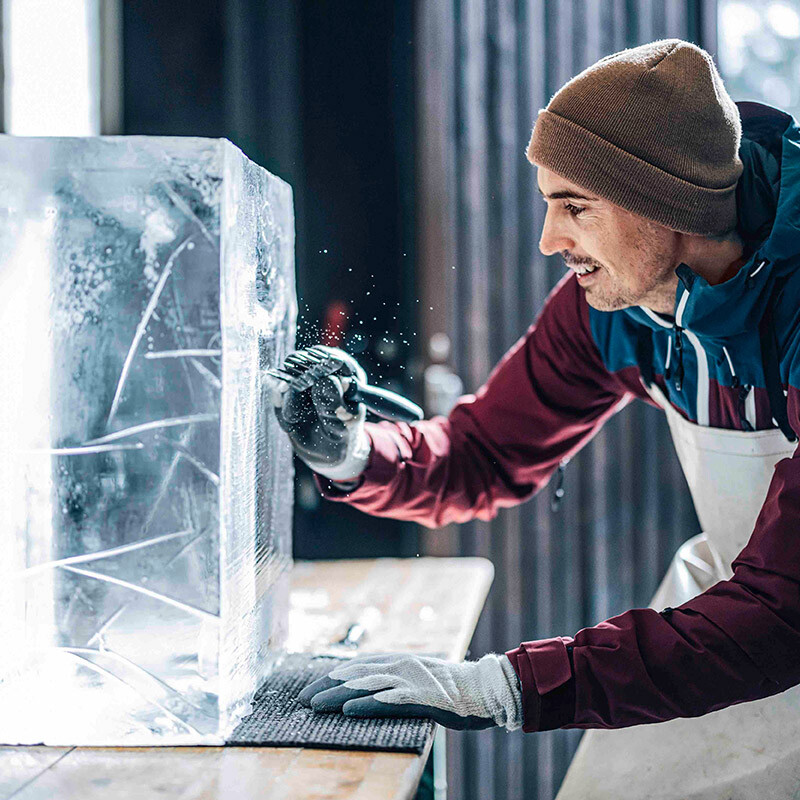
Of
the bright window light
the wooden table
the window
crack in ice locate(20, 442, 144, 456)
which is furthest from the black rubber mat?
the window

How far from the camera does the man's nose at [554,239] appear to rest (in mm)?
1146

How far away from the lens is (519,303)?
240 centimetres

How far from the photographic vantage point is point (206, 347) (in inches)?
37.9

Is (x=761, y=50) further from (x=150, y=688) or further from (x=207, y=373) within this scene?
(x=150, y=688)

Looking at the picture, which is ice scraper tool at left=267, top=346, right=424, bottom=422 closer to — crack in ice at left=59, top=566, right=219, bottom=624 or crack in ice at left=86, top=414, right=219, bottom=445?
crack in ice at left=86, top=414, right=219, bottom=445

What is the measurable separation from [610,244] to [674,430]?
37 centimetres

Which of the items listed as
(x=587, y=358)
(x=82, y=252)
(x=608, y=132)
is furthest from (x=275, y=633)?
(x=608, y=132)

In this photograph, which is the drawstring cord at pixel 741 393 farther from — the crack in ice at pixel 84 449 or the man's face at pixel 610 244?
the crack in ice at pixel 84 449

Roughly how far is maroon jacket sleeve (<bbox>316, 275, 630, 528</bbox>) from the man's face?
0.73 feet

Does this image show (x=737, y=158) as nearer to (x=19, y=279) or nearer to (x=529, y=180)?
(x=19, y=279)

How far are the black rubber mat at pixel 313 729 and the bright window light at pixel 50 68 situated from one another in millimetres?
1387

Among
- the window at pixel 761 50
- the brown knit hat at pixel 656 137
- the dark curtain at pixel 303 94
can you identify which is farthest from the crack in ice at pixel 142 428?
the window at pixel 761 50

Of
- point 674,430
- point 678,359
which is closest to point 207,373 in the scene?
point 678,359

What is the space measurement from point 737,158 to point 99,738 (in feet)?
3.32
